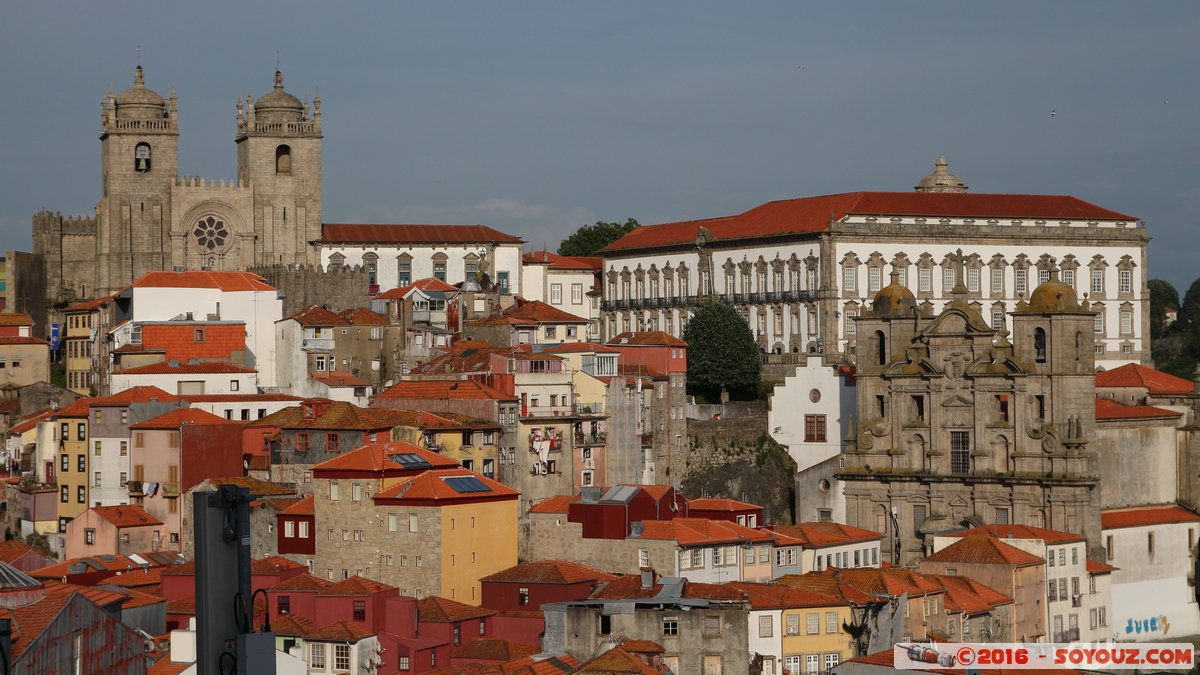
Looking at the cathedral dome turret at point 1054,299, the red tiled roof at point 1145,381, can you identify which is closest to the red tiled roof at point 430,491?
the cathedral dome turret at point 1054,299

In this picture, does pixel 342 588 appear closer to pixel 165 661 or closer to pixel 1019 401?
pixel 165 661

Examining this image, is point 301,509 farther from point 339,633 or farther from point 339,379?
point 339,379

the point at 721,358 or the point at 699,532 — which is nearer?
the point at 699,532

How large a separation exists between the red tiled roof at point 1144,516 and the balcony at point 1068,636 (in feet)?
22.9

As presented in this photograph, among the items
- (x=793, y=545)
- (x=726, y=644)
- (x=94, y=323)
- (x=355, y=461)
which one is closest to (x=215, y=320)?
(x=94, y=323)

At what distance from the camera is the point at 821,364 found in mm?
93375

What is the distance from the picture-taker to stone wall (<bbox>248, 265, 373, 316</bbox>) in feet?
319

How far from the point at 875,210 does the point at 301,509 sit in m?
54.8

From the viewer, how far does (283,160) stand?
109 metres

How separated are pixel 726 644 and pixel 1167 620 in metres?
31.3

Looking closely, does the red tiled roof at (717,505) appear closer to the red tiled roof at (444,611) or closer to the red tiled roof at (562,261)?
the red tiled roof at (444,611)

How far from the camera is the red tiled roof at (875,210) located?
114438 mm

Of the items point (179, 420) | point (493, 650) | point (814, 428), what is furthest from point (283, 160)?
point (493, 650)

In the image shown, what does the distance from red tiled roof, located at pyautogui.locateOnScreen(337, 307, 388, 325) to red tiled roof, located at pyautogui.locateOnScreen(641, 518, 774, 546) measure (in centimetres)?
2630
